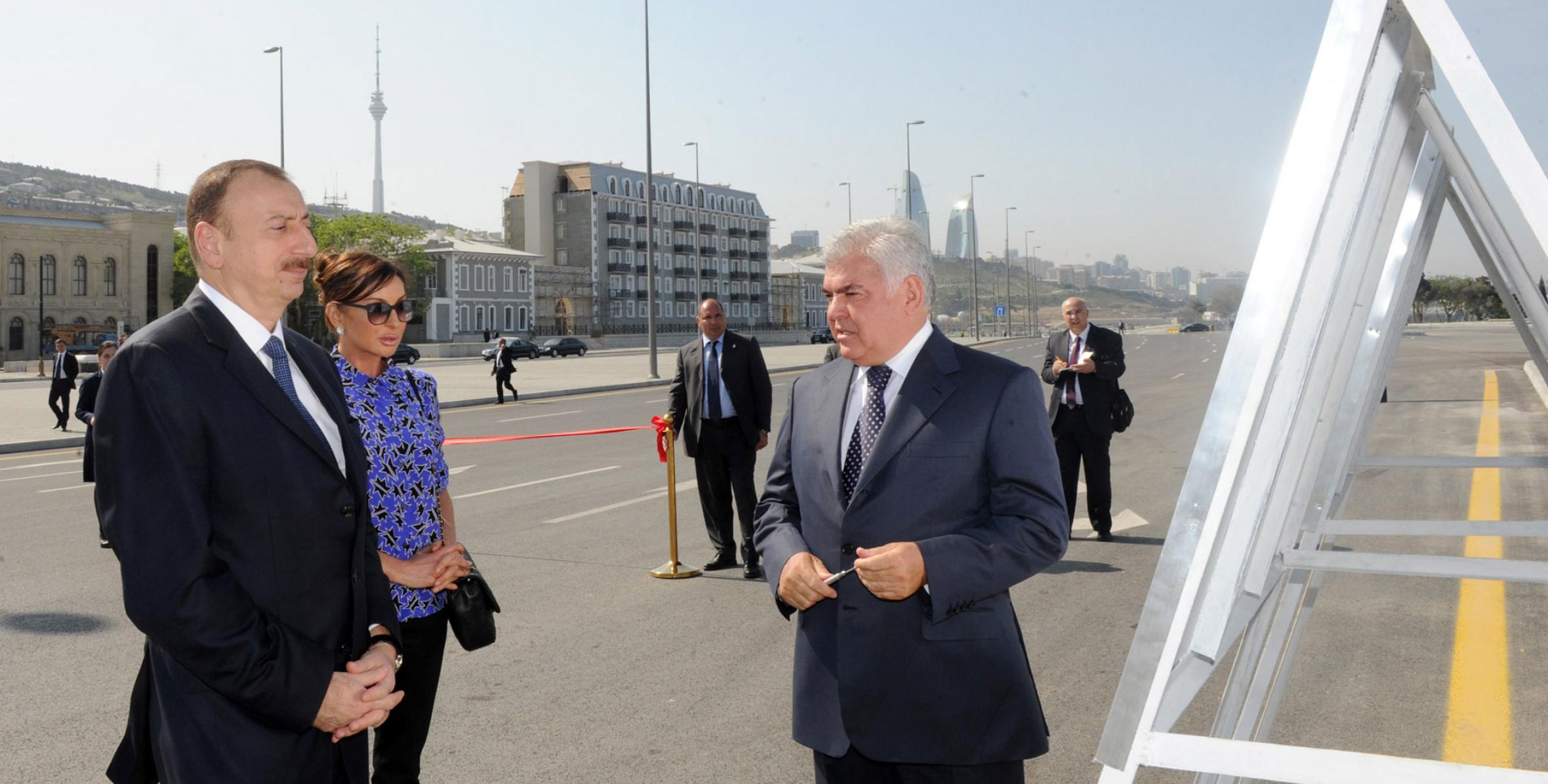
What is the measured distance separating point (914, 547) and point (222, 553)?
1.38 metres

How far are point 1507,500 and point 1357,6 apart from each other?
1028cm

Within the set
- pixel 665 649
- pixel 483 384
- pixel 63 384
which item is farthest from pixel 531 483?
pixel 483 384

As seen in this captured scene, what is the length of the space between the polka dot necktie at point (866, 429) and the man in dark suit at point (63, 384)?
876 inches

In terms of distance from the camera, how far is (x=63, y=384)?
2212 cm

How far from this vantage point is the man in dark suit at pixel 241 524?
2.18 metres

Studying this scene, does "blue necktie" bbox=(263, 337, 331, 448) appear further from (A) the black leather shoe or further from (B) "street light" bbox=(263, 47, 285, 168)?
(B) "street light" bbox=(263, 47, 285, 168)

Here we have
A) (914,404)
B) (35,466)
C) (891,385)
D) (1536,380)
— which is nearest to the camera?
(914,404)

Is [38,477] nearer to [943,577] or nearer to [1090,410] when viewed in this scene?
[1090,410]

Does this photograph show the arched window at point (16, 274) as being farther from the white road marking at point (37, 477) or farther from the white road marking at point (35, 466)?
the white road marking at point (37, 477)

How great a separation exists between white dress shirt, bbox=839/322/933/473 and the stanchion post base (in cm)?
541

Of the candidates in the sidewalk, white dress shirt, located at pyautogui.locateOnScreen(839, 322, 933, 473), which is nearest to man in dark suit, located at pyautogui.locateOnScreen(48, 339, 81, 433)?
the sidewalk

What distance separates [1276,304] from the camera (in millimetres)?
1694

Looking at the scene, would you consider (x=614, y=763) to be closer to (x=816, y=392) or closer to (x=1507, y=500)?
(x=816, y=392)

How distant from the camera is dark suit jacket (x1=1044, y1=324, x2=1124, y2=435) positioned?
923cm
